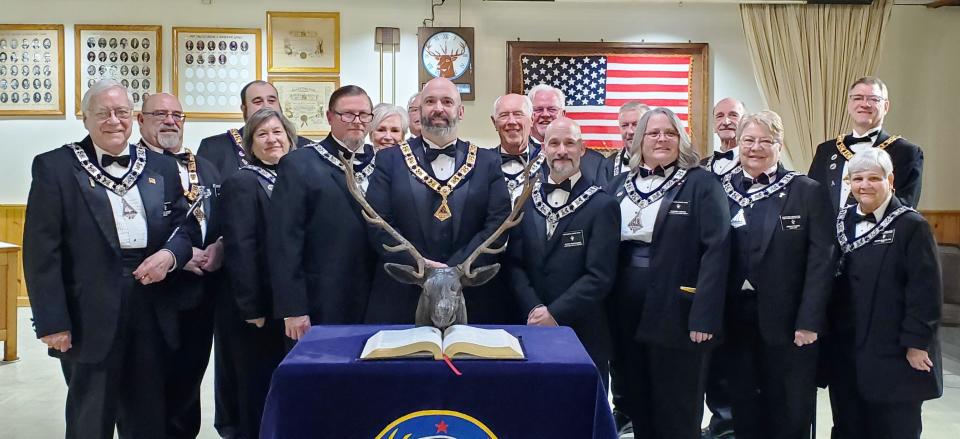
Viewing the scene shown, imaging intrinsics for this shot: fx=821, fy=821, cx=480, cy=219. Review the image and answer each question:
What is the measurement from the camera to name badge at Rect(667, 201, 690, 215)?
122 inches

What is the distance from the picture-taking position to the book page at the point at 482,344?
2080 millimetres

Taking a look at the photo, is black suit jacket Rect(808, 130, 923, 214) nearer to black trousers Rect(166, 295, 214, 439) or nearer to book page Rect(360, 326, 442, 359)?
book page Rect(360, 326, 442, 359)

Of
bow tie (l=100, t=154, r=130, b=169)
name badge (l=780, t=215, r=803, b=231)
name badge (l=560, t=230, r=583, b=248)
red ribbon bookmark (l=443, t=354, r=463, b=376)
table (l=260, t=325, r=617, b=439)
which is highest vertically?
bow tie (l=100, t=154, r=130, b=169)

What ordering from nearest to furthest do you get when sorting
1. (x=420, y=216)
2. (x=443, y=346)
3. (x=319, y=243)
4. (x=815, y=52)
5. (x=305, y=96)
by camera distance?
(x=443, y=346)
(x=420, y=216)
(x=319, y=243)
(x=815, y=52)
(x=305, y=96)

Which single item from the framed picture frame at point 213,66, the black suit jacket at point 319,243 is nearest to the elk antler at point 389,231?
the black suit jacket at point 319,243

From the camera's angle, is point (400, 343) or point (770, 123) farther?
point (770, 123)

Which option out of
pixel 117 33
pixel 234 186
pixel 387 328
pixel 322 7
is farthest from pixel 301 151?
pixel 117 33

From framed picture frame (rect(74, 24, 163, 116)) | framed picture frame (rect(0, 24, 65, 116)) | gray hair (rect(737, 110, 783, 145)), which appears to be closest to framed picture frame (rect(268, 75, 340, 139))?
framed picture frame (rect(74, 24, 163, 116))

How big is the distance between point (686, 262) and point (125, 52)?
6.40 meters

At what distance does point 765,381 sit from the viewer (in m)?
3.33

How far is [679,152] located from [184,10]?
237 inches

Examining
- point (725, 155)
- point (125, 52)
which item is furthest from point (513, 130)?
point (125, 52)

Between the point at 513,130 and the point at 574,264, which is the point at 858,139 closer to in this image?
the point at 513,130

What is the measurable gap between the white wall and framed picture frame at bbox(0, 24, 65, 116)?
0.26 ft
